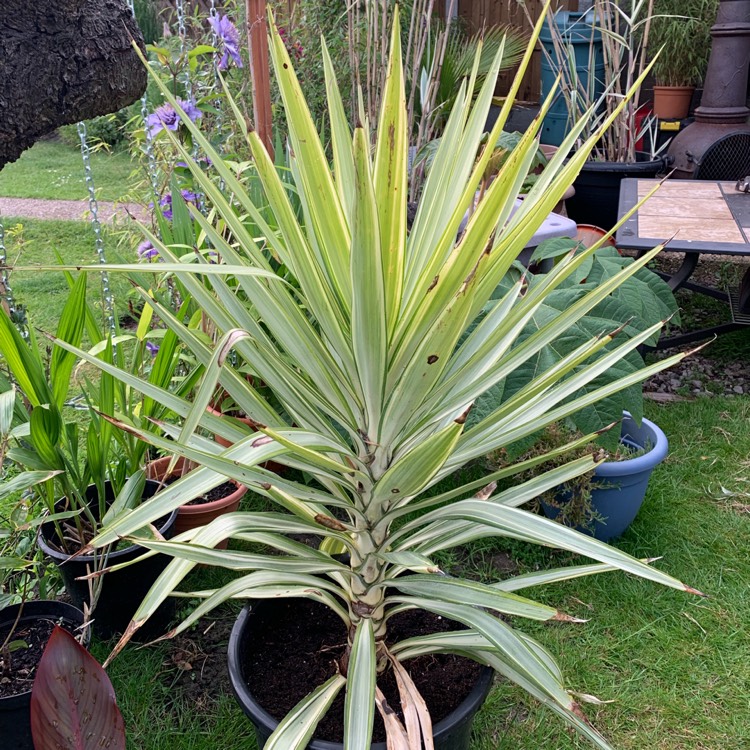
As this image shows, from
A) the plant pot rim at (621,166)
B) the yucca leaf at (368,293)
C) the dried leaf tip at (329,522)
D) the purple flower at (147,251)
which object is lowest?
the plant pot rim at (621,166)

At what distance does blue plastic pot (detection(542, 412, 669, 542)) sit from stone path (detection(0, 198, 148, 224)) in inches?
162

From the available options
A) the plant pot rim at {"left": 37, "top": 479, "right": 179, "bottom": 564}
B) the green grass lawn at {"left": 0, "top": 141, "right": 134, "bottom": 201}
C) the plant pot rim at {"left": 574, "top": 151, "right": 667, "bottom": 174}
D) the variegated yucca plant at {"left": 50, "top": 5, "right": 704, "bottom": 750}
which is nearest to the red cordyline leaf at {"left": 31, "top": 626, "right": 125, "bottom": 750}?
the variegated yucca plant at {"left": 50, "top": 5, "right": 704, "bottom": 750}

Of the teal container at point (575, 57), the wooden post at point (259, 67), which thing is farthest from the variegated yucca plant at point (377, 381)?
the teal container at point (575, 57)

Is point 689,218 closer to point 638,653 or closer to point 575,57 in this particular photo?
point 638,653

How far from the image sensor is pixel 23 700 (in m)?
1.31

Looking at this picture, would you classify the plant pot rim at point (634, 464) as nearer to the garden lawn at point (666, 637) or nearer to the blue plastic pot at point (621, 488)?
the blue plastic pot at point (621, 488)

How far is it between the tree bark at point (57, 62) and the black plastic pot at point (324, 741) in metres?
0.99

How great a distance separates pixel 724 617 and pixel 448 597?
120 centimetres

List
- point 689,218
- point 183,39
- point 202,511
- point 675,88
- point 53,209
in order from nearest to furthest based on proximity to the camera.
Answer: point 202,511
point 183,39
point 689,218
point 675,88
point 53,209

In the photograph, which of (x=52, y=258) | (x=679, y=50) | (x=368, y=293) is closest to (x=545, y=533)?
(x=368, y=293)

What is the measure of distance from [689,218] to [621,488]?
5.19 feet

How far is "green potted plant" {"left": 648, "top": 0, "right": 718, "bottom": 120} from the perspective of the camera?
5031mm

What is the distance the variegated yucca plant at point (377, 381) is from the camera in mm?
922

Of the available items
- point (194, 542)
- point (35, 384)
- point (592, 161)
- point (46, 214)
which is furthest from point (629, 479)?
point (46, 214)
